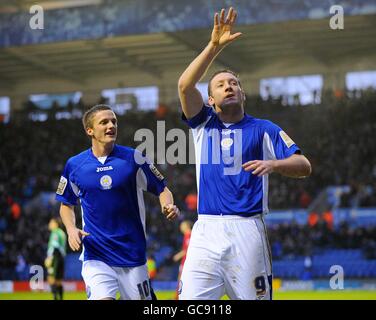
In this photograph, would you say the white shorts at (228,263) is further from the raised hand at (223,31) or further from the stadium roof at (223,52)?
the stadium roof at (223,52)

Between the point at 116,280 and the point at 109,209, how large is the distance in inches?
24.7

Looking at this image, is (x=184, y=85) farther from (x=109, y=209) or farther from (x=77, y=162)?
(x=77, y=162)

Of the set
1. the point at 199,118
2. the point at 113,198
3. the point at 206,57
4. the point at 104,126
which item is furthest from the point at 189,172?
the point at 206,57

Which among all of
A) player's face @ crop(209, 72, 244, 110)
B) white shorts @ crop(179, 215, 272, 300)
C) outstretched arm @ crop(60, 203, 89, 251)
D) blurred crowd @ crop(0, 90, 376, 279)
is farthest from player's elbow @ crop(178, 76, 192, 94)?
blurred crowd @ crop(0, 90, 376, 279)

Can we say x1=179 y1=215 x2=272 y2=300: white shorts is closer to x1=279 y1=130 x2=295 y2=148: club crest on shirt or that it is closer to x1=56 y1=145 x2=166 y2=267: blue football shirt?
x1=279 y1=130 x2=295 y2=148: club crest on shirt

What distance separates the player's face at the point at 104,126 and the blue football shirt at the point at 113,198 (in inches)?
7.2

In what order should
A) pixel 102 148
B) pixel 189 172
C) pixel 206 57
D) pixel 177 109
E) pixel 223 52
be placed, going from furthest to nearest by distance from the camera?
pixel 177 109 → pixel 223 52 → pixel 189 172 → pixel 102 148 → pixel 206 57

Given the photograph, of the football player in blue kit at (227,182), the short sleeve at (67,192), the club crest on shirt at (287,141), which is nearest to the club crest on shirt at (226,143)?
the football player in blue kit at (227,182)

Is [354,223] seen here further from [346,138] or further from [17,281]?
[17,281]

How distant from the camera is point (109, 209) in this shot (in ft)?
21.2

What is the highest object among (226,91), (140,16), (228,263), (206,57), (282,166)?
Result: (140,16)

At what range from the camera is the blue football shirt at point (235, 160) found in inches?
218

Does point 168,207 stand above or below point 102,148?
below

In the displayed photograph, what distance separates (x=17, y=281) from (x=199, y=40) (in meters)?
12.1
